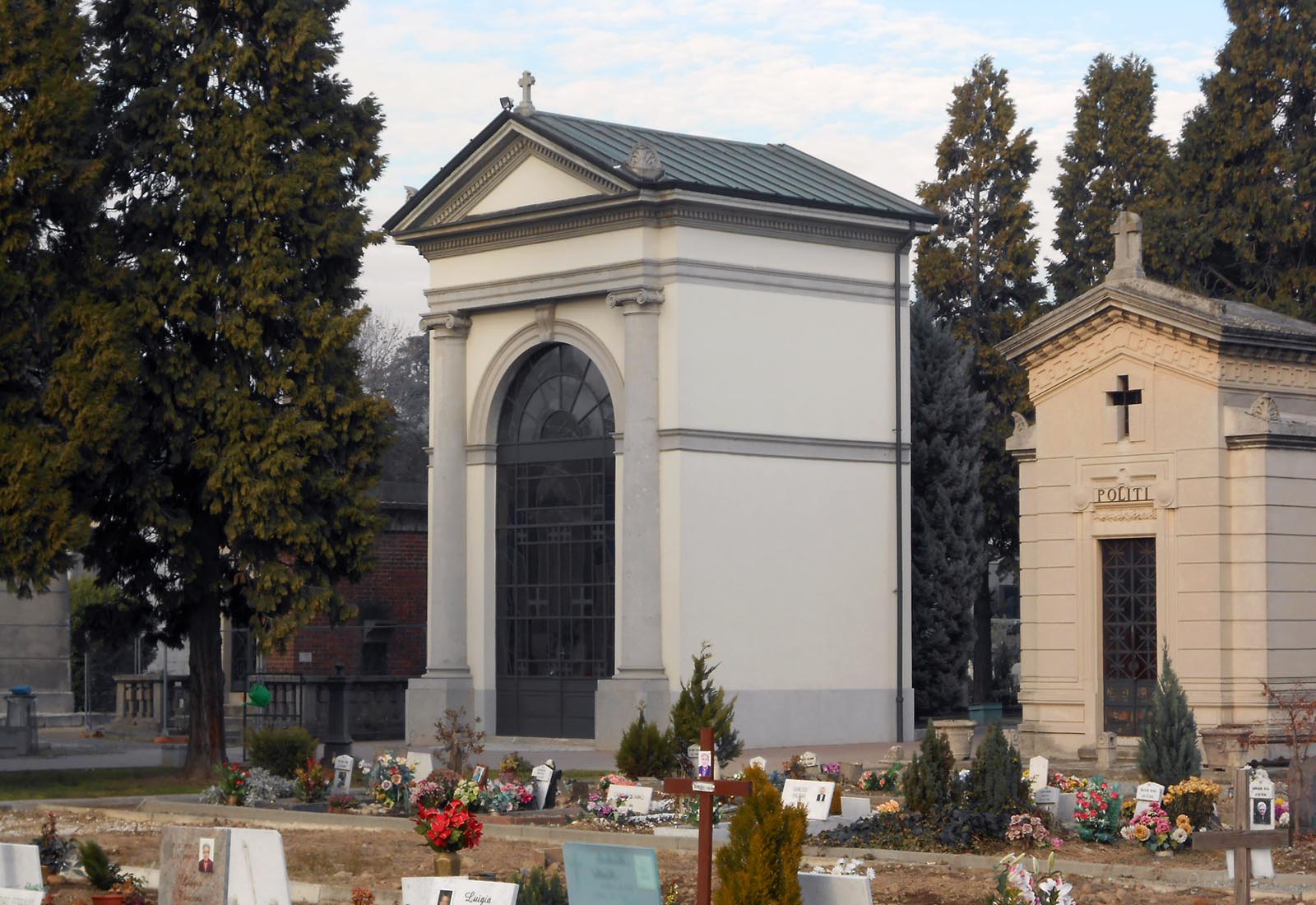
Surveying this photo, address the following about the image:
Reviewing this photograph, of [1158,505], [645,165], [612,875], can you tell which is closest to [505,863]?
[612,875]

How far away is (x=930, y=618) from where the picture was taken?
3559 centimetres

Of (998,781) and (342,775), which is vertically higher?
(998,781)

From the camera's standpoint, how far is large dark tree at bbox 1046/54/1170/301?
141 ft

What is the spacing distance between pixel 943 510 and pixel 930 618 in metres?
2.03

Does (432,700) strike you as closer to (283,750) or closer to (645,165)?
(283,750)

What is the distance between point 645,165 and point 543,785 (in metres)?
12.4

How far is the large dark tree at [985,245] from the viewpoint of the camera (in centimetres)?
4194

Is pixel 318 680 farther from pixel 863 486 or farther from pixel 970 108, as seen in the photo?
pixel 970 108

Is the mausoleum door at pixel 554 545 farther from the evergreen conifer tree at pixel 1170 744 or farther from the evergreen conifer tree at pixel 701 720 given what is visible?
the evergreen conifer tree at pixel 1170 744

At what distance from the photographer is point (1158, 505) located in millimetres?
25547

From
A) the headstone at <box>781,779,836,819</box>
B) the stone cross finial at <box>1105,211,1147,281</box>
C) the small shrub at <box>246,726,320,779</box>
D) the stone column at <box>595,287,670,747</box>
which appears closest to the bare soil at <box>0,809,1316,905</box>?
the headstone at <box>781,779,836,819</box>

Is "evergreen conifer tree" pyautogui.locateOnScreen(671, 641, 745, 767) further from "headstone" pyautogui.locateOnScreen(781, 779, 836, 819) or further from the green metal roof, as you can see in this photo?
the green metal roof

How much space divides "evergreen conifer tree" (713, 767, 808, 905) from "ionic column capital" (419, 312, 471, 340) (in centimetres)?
2361

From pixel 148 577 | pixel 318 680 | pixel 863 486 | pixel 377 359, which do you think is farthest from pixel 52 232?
pixel 377 359
